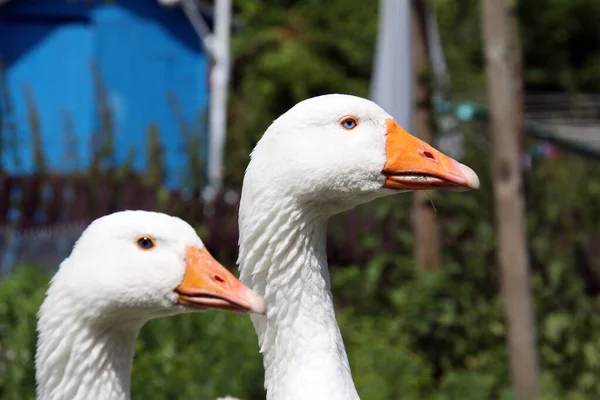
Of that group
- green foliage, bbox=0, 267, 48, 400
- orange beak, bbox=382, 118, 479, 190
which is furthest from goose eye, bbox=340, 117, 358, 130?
green foliage, bbox=0, 267, 48, 400

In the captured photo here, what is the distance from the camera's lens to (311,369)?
3531 millimetres

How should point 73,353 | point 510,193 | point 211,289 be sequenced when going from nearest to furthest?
point 211,289 < point 73,353 < point 510,193

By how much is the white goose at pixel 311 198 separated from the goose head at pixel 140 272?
0.76 feet

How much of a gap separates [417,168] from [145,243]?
3.10ft

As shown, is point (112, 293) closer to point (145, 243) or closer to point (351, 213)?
point (145, 243)

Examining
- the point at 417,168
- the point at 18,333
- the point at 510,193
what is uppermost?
the point at 417,168

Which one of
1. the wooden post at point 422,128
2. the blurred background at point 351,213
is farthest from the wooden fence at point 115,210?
the wooden post at point 422,128

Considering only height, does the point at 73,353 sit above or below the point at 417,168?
below

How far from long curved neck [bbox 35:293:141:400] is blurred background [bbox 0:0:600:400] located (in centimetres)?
222

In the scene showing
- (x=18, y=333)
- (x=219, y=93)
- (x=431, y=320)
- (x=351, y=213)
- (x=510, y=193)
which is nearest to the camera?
(x=18, y=333)

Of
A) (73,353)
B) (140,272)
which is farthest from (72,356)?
(140,272)

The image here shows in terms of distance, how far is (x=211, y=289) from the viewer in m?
3.45

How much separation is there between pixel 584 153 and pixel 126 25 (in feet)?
21.5

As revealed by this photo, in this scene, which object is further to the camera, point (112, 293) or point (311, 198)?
point (311, 198)
